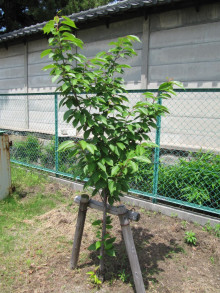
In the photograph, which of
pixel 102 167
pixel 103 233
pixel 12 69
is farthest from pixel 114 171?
pixel 12 69

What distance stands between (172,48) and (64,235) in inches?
131

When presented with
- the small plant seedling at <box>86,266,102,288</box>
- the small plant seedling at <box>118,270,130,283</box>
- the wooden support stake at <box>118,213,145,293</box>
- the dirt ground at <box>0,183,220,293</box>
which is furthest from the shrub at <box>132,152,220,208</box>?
the small plant seedling at <box>86,266,102,288</box>

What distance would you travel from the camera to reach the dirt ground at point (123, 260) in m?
2.19

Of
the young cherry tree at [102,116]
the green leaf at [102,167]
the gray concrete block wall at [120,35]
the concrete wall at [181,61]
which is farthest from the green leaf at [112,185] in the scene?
the gray concrete block wall at [120,35]

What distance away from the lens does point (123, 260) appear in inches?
96.6

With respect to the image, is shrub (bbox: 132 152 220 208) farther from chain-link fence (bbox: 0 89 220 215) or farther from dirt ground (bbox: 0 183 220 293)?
dirt ground (bbox: 0 183 220 293)

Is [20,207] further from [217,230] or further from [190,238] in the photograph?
[217,230]

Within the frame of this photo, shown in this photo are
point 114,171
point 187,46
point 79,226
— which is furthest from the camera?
point 187,46

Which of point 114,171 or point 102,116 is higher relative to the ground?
point 102,116

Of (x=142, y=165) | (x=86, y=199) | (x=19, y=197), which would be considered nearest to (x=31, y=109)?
(x=19, y=197)

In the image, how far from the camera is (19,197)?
13.2 feet

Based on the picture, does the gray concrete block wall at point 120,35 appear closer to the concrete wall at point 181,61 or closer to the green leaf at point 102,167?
the concrete wall at point 181,61

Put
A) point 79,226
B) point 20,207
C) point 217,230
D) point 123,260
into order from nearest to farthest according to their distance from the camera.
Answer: point 79,226 < point 123,260 < point 217,230 < point 20,207

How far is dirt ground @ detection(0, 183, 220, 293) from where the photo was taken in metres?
2.19
